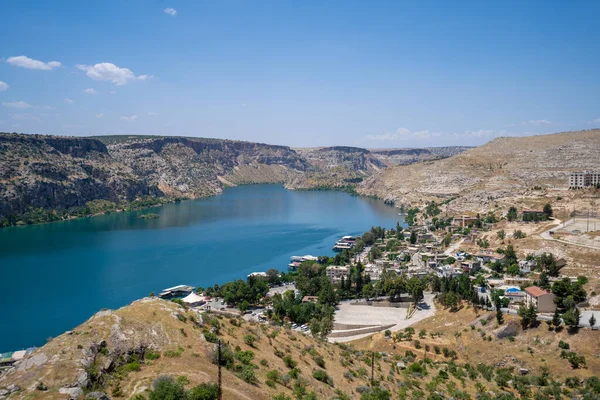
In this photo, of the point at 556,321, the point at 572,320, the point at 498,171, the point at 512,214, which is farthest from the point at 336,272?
the point at 498,171

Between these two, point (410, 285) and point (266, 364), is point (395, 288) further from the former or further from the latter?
point (266, 364)

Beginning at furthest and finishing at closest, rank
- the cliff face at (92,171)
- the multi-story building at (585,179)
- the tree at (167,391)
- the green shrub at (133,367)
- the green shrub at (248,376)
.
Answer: the cliff face at (92,171) → the multi-story building at (585,179) → the green shrub at (248,376) → the green shrub at (133,367) → the tree at (167,391)

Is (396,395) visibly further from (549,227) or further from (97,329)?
(549,227)

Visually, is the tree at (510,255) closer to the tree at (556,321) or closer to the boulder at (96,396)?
the tree at (556,321)

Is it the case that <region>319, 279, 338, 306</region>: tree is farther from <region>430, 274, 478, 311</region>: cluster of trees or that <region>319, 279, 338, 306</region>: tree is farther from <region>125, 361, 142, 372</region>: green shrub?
<region>125, 361, 142, 372</region>: green shrub

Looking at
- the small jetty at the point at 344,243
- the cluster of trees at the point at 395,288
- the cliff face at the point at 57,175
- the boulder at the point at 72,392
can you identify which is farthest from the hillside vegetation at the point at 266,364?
the cliff face at the point at 57,175

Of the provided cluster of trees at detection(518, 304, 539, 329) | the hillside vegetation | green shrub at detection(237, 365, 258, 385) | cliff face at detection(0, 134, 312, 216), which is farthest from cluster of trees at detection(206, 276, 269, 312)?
cliff face at detection(0, 134, 312, 216)
